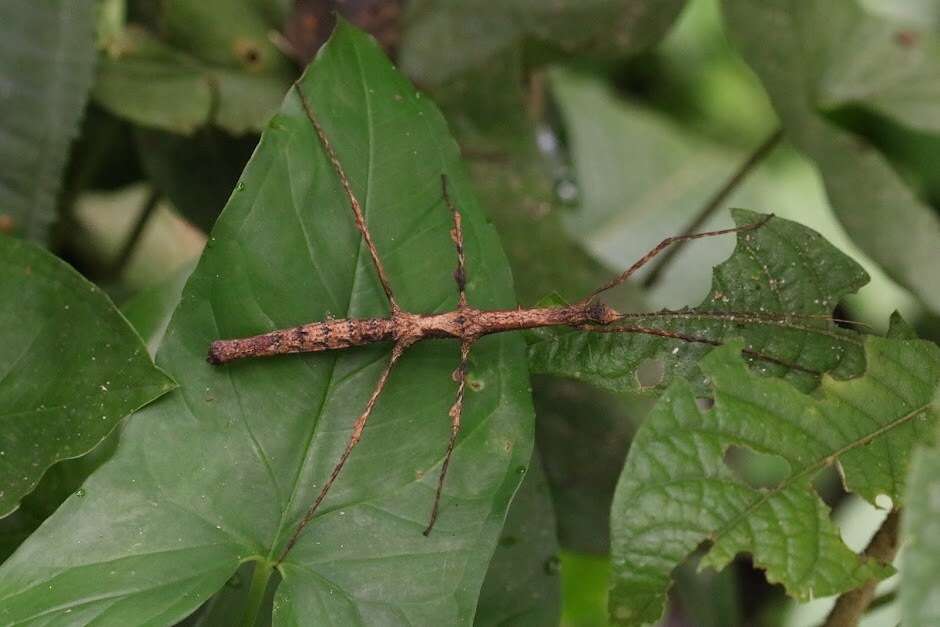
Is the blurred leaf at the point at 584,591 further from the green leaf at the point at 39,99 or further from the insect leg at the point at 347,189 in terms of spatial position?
the green leaf at the point at 39,99

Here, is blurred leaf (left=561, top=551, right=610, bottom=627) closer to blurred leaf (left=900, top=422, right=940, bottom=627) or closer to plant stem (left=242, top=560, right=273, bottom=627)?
plant stem (left=242, top=560, right=273, bottom=627)

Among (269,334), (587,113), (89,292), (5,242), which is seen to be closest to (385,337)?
(269,334)

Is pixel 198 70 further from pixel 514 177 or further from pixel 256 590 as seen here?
pixel 256 590

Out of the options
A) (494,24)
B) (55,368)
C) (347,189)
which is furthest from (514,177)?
(55,368)

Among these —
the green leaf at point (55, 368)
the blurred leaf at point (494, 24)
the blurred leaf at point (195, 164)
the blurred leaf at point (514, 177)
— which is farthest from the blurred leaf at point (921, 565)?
the blurred leaf at point (195, 164)

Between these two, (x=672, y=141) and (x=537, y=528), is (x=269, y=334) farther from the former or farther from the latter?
(x=672, y=141)

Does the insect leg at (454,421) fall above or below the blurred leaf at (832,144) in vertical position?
below

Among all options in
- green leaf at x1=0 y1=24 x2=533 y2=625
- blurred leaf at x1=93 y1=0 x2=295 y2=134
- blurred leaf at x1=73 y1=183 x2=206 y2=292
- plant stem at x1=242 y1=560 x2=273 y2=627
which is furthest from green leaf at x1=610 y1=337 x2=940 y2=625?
blurred leaf at x1=73 y1=183 x2=206 y2=292
